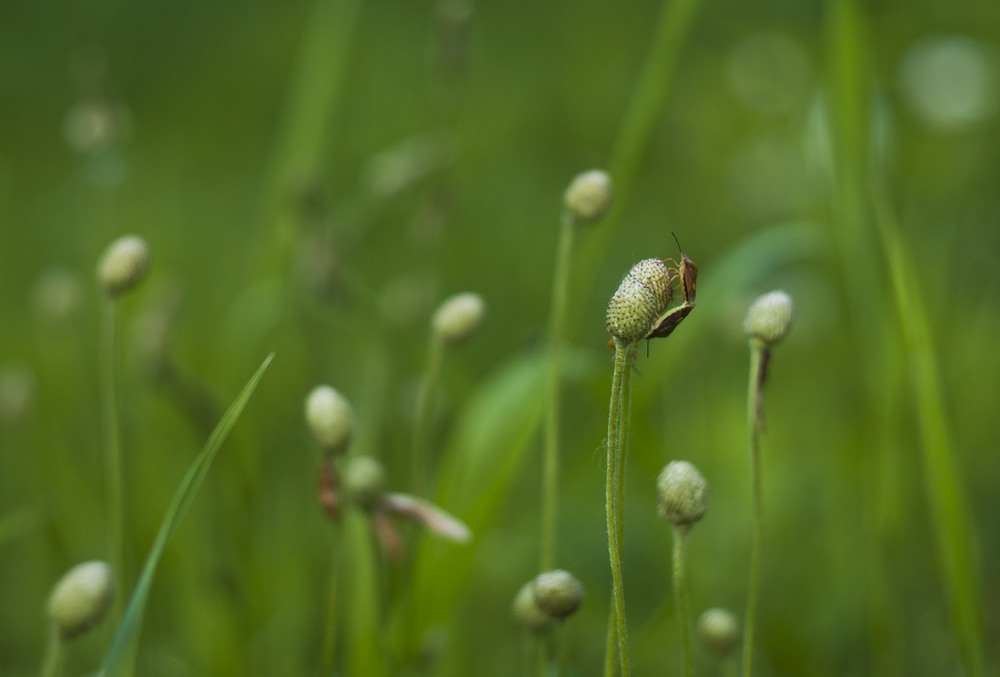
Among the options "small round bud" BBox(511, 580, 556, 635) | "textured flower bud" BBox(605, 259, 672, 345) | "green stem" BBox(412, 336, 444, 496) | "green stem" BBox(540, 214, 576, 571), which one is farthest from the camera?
"green stem" BBox(412, 336, 444, 496)

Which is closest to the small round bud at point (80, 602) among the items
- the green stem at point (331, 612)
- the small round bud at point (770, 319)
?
the green stem at point (331, 612)

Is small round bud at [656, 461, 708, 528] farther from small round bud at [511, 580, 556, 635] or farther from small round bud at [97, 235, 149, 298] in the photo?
small round bud at [97, 235, 149, 298]

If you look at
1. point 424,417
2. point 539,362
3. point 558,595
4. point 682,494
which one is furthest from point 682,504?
point 539,362

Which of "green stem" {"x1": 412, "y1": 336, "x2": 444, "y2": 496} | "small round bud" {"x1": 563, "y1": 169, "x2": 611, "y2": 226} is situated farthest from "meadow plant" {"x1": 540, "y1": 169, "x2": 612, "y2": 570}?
"green stem" {"x1": 412, "y1": 336, "x2": 444, "y2": 496}

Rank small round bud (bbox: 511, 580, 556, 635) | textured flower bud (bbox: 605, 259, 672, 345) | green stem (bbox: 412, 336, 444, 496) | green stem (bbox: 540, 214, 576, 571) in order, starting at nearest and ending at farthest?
textured flower bud (bbox: 605, 259, 672, 345) → small round bud (bbox: 511, 580, 556, 635) → green stem (bbox: 540, 214, 576, 571) → green stem (bbox: 412, 336, 444, 496)

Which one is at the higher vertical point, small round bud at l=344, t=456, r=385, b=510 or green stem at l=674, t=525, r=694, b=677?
small round bud at l=344, t=456, r=385, b=510

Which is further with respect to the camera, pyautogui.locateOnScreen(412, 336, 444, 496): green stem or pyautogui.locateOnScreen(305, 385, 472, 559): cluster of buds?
pyautogui.locateOnScreen(412, 336, 444, 496): green stem

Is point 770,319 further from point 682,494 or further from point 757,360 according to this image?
point 682,494

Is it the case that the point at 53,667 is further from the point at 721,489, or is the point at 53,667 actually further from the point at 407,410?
the point at 721,489
